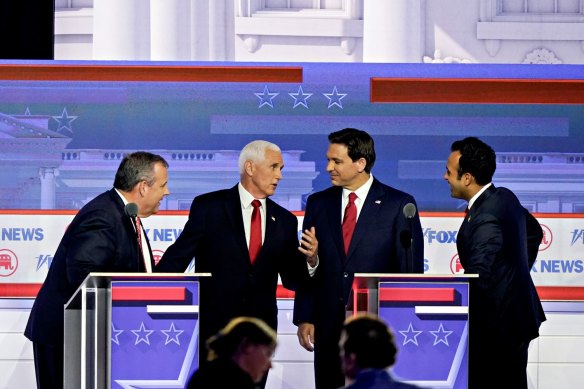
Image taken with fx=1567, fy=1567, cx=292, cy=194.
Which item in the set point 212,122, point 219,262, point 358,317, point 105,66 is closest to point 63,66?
point 105,66

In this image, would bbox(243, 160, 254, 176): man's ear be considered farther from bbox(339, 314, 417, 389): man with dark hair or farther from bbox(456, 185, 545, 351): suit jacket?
bbox(339, 314, 417, 389): man with dark hair

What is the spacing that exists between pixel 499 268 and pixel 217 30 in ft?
30.3

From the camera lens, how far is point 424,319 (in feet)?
24.2

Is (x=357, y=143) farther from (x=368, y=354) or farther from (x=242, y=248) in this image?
(x=368, y=354)

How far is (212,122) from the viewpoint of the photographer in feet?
31.1

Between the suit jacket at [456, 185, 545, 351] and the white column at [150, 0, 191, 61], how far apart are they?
5626mm

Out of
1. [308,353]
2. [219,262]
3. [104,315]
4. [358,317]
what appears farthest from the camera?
[308,353]

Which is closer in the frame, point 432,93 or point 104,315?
point 104,315

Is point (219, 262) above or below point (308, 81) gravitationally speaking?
below

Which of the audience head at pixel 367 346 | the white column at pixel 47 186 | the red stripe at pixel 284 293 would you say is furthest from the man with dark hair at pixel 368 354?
the white column at pixel 47 186

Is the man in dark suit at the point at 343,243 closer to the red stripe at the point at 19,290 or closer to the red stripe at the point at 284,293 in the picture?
the red stripe at the point at 284,293

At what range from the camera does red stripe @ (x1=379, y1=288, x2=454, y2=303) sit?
7379 millimetres

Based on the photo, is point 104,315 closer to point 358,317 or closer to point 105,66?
point 358,317

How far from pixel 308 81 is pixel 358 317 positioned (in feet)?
12.5
